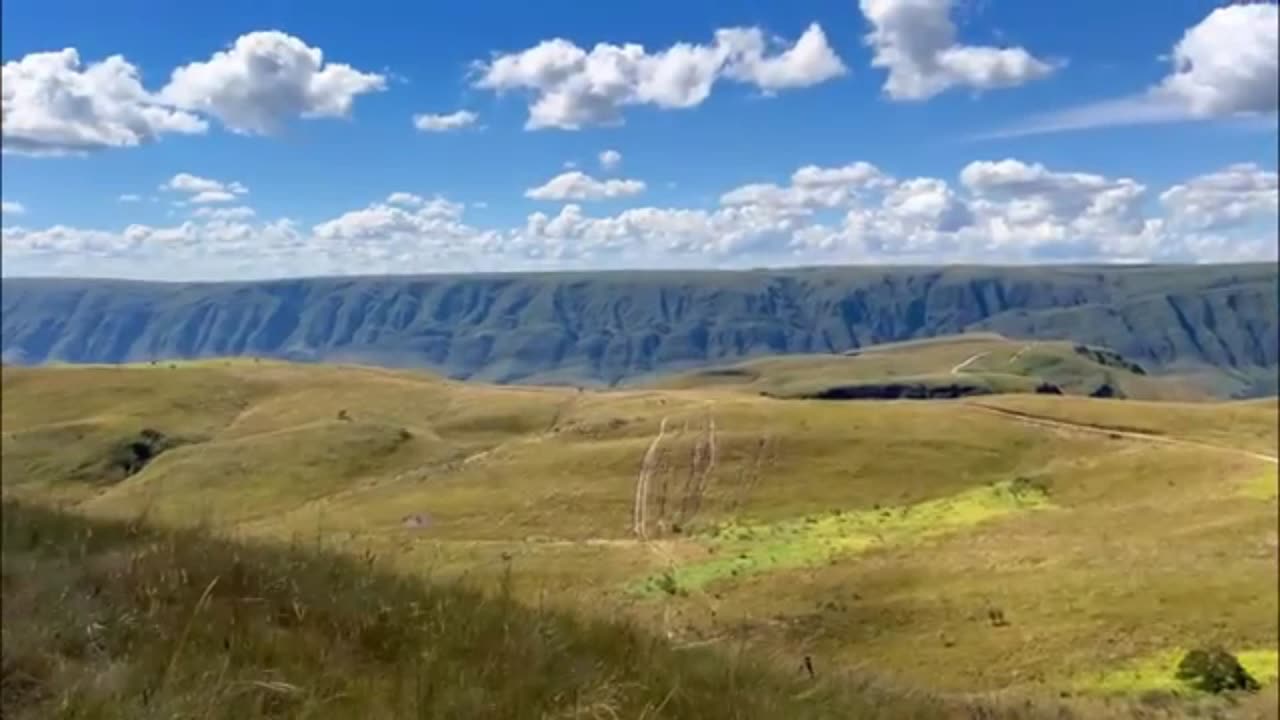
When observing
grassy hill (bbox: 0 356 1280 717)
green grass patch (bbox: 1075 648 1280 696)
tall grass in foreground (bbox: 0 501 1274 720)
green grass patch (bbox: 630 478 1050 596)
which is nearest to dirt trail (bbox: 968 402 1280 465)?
grassy hill (bbox: 0 356 1280 717)

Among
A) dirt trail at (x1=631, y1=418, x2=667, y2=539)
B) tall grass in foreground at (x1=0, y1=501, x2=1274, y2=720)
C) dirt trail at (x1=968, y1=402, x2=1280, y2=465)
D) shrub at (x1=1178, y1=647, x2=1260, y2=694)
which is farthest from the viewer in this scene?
dirt trail at (x1=968, y1=402, x2=1280, y2=465)

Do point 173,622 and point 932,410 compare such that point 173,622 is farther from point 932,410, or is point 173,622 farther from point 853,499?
point 932,410

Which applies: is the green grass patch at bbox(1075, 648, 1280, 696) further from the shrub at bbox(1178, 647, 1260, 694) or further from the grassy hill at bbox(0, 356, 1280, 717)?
the shrub at bbox(1178, 647, 1260, 694)

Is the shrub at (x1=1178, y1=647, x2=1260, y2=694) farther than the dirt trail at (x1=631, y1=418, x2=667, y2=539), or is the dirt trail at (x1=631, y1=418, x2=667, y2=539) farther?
the dirt trail at (x1=631, y1=418, x2=667, y2=539)

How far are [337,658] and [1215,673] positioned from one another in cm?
2679

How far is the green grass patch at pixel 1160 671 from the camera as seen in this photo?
2855cm

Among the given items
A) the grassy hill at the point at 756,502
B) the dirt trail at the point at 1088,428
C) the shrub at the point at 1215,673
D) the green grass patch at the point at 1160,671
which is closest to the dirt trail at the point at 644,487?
the grassy hill at the point at 756,502

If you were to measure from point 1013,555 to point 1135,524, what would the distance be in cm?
1290

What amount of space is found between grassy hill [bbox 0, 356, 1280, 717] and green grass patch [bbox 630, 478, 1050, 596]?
0.39 m

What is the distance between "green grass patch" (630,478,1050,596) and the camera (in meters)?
46.8

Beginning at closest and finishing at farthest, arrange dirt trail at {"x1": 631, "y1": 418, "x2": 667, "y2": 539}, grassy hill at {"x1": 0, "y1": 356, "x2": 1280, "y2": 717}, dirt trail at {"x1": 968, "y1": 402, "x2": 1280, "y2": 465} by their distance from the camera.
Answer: grassy hill at {"x1": 0, "y1": 356, "x2": 1280, "y2": 717}, dirt trail at {"x1": 631, "y1": 418, "x2": 667, "y2": 539}, dirt trail at {"x1": 968, "y1": 402, "x2": 1280, "y2": 465}

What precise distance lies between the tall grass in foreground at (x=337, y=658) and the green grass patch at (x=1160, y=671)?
2226cm

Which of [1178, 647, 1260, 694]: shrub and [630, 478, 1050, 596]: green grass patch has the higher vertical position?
[1178, 647, 1260, 694]: shrub

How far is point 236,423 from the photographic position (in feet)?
335
